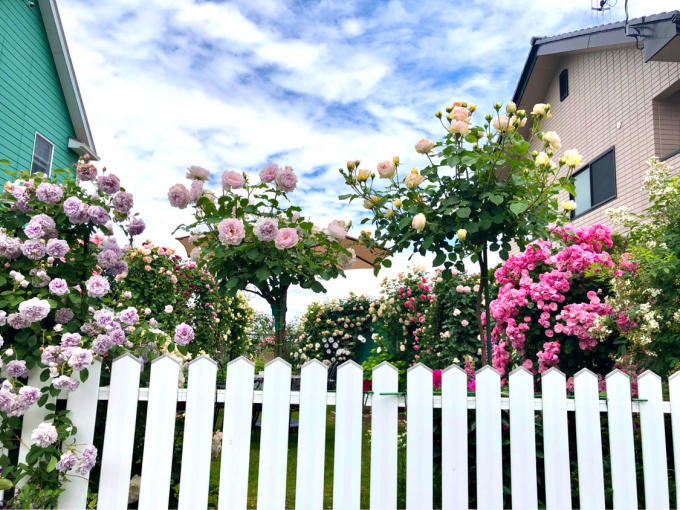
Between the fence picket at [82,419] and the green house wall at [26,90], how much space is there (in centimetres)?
694

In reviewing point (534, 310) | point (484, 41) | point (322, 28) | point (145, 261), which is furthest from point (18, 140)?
point (534, 310)

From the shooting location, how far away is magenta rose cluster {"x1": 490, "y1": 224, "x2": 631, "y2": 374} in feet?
12.7

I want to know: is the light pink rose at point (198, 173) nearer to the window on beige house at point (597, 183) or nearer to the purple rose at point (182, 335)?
the purple rose at point (182, 335)

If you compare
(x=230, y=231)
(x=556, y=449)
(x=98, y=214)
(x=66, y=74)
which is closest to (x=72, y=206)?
(x=98, y=214)

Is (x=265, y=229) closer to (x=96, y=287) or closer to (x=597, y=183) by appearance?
(x=96, y=287)

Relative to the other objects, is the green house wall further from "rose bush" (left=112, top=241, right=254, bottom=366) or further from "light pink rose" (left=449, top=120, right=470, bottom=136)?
"light pink rose" (left=449, top=120, right=470, bottom=136)

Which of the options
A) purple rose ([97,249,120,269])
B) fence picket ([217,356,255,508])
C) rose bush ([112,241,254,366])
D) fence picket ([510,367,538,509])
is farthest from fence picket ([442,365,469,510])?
rose bush ([112,241,254,366])

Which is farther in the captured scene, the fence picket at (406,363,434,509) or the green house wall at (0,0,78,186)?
the green house wall at (0,0,78,186)

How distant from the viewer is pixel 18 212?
98.4 inches

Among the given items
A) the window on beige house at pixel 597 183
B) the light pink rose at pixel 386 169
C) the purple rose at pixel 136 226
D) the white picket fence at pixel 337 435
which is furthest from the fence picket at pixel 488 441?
the window on beige house at pixel 597 183

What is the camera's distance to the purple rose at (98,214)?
244cm

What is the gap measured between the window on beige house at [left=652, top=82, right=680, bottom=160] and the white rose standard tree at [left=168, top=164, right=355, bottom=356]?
622 centimetres

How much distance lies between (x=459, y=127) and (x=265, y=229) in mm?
1293

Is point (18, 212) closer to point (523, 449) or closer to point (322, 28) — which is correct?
point (523, 449)
